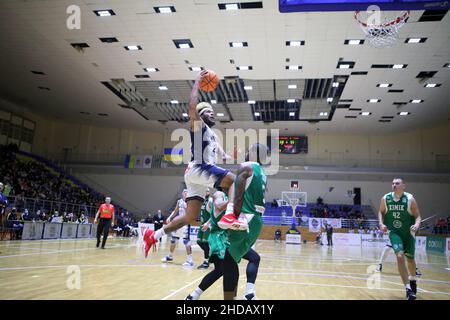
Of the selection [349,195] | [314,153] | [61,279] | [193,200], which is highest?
[314,153]

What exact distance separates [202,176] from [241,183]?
865mm

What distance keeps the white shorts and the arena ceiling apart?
11.7 metres

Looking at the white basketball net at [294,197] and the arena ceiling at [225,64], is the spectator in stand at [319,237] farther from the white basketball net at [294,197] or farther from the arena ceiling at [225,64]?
the arena ceiling at [225,64]

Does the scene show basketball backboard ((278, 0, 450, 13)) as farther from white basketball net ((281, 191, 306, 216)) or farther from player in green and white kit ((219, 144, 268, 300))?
white basketball net ((281, 191, 306, 216))

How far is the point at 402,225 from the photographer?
19.4 feet

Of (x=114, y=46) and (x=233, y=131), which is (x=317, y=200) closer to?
(x=233, y=131)

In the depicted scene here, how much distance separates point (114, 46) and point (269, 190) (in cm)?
2170

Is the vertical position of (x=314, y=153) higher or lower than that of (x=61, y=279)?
higher

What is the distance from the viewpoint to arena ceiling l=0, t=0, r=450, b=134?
49.7 feet

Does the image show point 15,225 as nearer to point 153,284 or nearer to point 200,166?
point 153,284

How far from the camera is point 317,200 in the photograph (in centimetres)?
3359

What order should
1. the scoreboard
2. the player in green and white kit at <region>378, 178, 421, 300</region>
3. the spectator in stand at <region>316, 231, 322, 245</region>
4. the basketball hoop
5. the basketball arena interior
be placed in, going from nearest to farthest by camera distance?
the player in green and white kit at <region>378, 178, 421, 300</region> → the basketball arena interior → the basketball hoop → the spectator in stand at <region>316, 231, 322, 245</region> → the scoreboard

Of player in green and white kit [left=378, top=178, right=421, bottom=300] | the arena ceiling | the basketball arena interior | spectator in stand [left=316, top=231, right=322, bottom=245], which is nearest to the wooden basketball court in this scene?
the basketball arena interior
